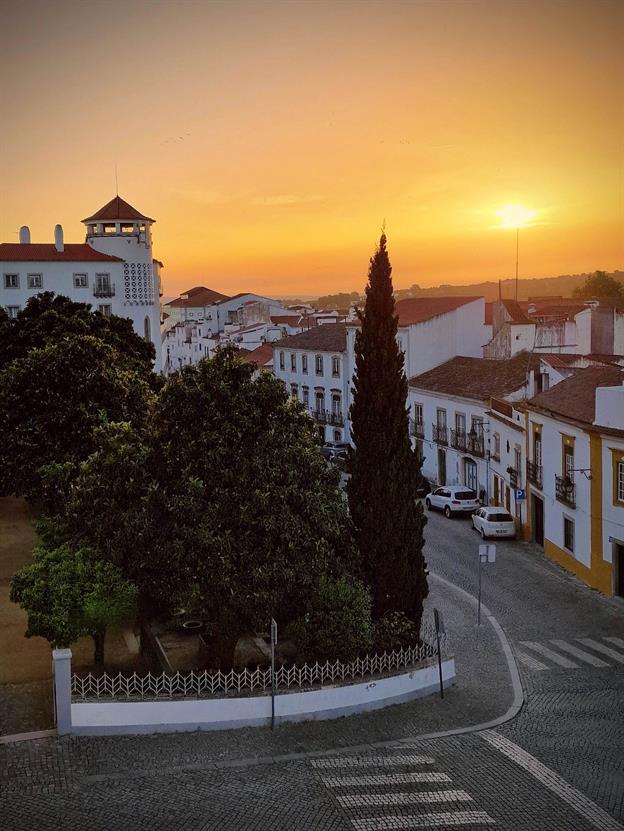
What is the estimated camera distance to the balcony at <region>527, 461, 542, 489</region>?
37688 mm

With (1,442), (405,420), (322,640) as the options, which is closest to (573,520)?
(405,420)

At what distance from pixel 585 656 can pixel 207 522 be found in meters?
12.4

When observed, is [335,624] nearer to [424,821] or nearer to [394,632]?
[394,632]

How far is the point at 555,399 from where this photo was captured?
120ft

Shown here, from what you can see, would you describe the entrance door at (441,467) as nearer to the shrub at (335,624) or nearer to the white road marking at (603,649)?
the white road marking at (603,649)

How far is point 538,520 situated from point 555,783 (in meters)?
22.7

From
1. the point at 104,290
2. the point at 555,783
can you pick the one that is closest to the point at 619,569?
the point at 555,783

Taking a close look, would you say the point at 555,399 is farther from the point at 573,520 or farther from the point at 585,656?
the point at 585,656

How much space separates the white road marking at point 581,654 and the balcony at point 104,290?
195ft

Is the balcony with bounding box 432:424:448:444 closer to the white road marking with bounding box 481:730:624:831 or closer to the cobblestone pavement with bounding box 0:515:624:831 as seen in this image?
the cobblestone pavement with bounding box 0:515:624:831

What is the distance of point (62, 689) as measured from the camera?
18.0 metres

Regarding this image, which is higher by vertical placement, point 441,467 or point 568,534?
point 568,534

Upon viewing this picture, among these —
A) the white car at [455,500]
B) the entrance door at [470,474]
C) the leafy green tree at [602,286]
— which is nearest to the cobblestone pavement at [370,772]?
the white car at [455,500]

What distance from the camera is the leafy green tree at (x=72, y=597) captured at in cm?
2014
